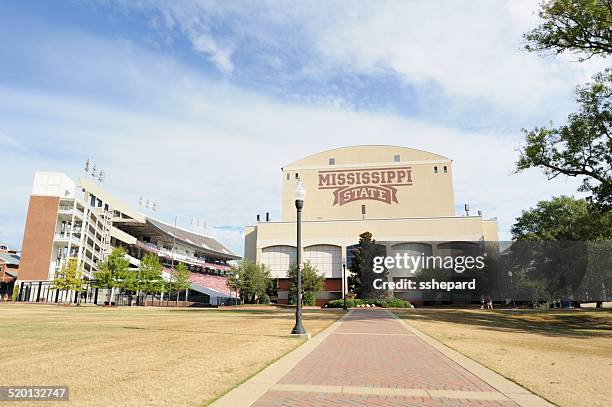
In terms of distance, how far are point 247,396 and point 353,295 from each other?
174ft

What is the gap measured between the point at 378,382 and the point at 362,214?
2734 inches

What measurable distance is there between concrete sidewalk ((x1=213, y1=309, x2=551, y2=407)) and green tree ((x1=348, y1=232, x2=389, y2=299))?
43.7 meters

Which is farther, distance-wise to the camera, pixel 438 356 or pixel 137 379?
pixel 438 356

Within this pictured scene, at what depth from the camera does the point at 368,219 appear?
234ft

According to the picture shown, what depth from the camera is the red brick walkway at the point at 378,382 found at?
5465 mm

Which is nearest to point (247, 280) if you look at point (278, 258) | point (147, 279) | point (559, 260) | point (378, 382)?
point (147, 279)

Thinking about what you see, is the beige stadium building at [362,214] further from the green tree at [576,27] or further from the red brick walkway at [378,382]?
the red brick walkway at [378,382]

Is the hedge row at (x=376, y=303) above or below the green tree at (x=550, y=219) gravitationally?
below

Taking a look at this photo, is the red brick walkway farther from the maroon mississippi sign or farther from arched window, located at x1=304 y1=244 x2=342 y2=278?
the maroon mississippi sign


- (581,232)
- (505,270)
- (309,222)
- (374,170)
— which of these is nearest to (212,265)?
(309,222)

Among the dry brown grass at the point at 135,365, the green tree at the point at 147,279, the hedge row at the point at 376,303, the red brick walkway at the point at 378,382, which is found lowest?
the red brick walkway at the point at 378,382

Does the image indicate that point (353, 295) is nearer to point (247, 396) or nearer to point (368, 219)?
point (368, 219)

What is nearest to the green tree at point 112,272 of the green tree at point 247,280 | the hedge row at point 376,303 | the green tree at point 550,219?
the green tree at point 247,280

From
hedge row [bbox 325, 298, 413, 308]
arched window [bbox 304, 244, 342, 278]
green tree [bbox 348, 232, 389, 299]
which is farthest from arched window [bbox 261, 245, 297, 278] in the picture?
hedge row [bbox 325, 298, 413, 308]
